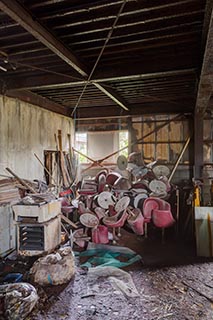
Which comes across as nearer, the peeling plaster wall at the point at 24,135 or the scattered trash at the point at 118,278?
the scattered trash at the point at 118,278

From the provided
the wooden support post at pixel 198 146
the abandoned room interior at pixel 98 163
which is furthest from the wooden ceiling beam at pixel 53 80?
the wooden support post at pixel 198 146

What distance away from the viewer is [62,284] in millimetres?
3201

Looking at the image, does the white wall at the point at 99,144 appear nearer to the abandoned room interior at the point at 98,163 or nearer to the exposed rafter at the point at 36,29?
the abandoned room interior at the point at 98,163

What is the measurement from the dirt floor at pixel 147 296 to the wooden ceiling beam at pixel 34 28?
9.48 ft

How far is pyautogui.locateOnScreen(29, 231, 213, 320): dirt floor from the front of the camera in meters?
2.57

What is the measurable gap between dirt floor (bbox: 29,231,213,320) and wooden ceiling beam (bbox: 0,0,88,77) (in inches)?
114

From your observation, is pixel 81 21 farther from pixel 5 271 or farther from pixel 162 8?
pixel 5 271

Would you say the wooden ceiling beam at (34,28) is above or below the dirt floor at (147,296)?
above

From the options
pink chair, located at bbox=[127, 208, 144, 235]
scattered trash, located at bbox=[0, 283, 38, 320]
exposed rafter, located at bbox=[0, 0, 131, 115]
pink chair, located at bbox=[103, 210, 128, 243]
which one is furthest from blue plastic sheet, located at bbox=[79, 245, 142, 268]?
exposed rafter, located at bbox=[0, 0, 131, 115]

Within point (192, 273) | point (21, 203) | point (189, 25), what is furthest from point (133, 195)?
point (189, 25)

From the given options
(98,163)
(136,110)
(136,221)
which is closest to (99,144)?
(98,163)

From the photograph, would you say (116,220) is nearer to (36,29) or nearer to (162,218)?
(162,218)

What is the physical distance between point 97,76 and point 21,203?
2.36m

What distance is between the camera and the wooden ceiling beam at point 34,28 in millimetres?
2052
